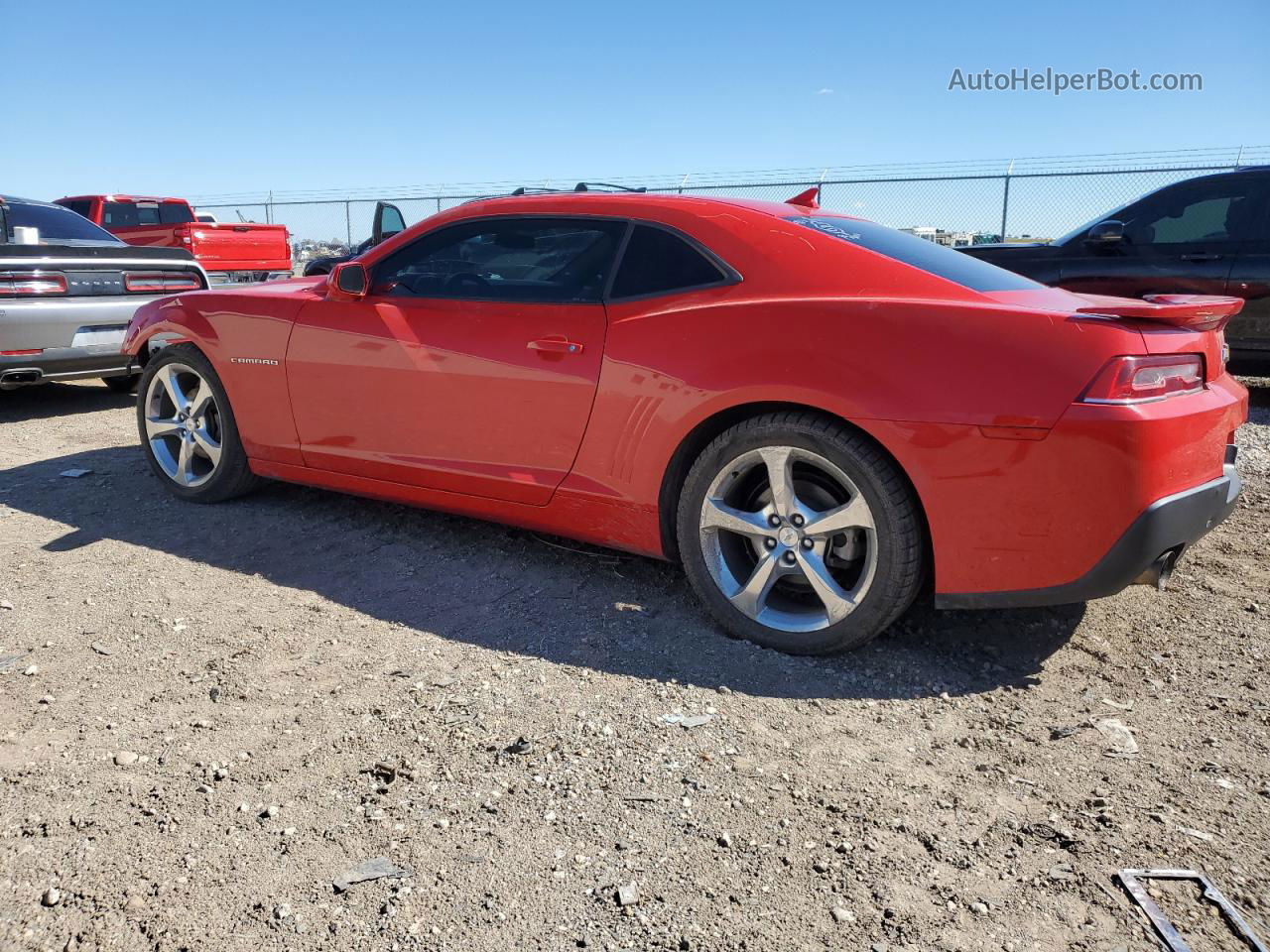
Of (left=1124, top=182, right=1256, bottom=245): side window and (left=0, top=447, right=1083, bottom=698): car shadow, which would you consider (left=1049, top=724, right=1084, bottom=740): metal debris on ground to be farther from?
(left=1124, top=182, right=1256, bottom=245): side window

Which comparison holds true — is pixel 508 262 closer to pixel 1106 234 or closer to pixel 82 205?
pixel 1106 234

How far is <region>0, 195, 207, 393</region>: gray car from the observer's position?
6.23 m

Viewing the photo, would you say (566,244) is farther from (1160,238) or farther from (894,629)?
(1160,238)

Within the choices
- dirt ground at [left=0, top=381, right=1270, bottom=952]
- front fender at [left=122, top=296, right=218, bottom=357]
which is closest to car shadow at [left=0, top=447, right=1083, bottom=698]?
dirt ground at [left=0, top=381, right=1270, bottom=952]

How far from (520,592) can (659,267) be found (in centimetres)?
128

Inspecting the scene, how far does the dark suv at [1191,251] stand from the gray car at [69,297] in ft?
21.6

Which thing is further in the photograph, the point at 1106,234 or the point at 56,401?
the point at 56,401

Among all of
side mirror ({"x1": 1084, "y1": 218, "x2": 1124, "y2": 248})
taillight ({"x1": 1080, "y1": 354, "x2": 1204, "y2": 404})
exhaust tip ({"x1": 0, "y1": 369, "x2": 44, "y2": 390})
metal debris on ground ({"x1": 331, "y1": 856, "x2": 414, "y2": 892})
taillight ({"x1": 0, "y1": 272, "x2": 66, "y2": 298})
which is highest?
side mirror ({"x1": 1084, "y1": 218, "x2": 1124, "y2": 248})

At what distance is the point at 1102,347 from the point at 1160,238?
5.42 meters

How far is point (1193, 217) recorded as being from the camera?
7.06 meters

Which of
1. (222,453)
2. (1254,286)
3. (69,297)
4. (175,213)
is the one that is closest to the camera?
(222,453)

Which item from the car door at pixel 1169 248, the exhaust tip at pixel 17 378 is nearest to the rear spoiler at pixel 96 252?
the exhaust tip at pixel 17 378

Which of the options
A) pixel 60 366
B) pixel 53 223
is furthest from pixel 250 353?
pixel 53 223

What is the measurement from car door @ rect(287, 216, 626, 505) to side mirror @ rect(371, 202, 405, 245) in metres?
0.82
